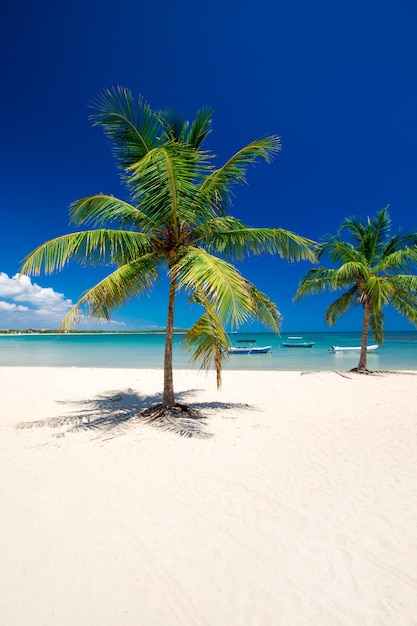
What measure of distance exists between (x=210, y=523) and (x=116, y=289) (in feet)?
14.6

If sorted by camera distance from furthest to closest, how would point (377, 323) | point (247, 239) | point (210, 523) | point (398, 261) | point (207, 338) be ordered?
1. point (377, 323)
2. point (398, 261)
3. point (247, 239)
4. point (207, 338)
5. point (210, 523)

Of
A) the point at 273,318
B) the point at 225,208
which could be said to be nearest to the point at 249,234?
the point at 225,208

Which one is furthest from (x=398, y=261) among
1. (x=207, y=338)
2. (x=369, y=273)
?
(x=207, y=338)

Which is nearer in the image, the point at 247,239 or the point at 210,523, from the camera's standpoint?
the point at 210,523

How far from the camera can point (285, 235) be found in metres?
6.75

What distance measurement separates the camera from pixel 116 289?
250 inches

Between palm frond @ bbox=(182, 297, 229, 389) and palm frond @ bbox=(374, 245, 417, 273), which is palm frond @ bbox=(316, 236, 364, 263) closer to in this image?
palm frond @ bbox=(374, 245, 417, 273)

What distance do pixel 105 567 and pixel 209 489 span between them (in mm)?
1550

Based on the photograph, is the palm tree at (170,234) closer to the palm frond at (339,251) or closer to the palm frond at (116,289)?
the palm frond at (116,289)

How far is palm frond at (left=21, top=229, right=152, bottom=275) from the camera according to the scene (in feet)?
20.5

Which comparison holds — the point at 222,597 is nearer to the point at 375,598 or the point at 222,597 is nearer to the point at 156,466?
the point at 375,598

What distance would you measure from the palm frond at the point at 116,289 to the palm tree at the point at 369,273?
926 cm

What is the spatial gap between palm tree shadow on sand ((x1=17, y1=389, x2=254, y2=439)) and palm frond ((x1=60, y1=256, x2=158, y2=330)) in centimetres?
223

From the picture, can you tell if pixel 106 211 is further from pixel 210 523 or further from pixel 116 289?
pixel 210 523
